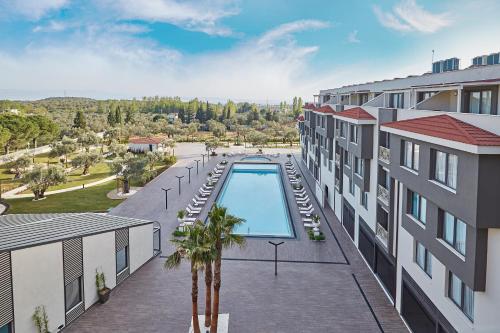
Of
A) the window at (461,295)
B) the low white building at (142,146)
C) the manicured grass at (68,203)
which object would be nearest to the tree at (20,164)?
the manicured grass at (68,203)

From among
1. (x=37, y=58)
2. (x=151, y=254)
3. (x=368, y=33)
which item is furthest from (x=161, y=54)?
(x=151, y=254)

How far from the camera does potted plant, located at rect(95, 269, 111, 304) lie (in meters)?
15.7

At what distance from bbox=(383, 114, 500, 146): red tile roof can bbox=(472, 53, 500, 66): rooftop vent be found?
6.50 m

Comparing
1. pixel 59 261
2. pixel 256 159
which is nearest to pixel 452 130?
pixel 59 261

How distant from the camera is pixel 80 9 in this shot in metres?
41.0

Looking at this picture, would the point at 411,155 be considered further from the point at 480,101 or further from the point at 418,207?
the point at 480,101

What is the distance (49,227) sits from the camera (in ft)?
50.5

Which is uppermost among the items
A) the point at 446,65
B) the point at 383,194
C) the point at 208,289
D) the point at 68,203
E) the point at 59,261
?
the point at 446,65

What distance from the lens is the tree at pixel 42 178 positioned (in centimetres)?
3116

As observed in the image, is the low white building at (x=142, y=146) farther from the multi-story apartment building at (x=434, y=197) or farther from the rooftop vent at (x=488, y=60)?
the rooftop vent at (x=488, y=60)

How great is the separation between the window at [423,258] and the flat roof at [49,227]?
39.1 feet

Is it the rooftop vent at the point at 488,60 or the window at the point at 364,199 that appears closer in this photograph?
the rooftop vent at the point at 488,60

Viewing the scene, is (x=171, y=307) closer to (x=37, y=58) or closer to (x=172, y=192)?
(x=172, y=192)

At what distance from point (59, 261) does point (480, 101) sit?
49.3 feet
